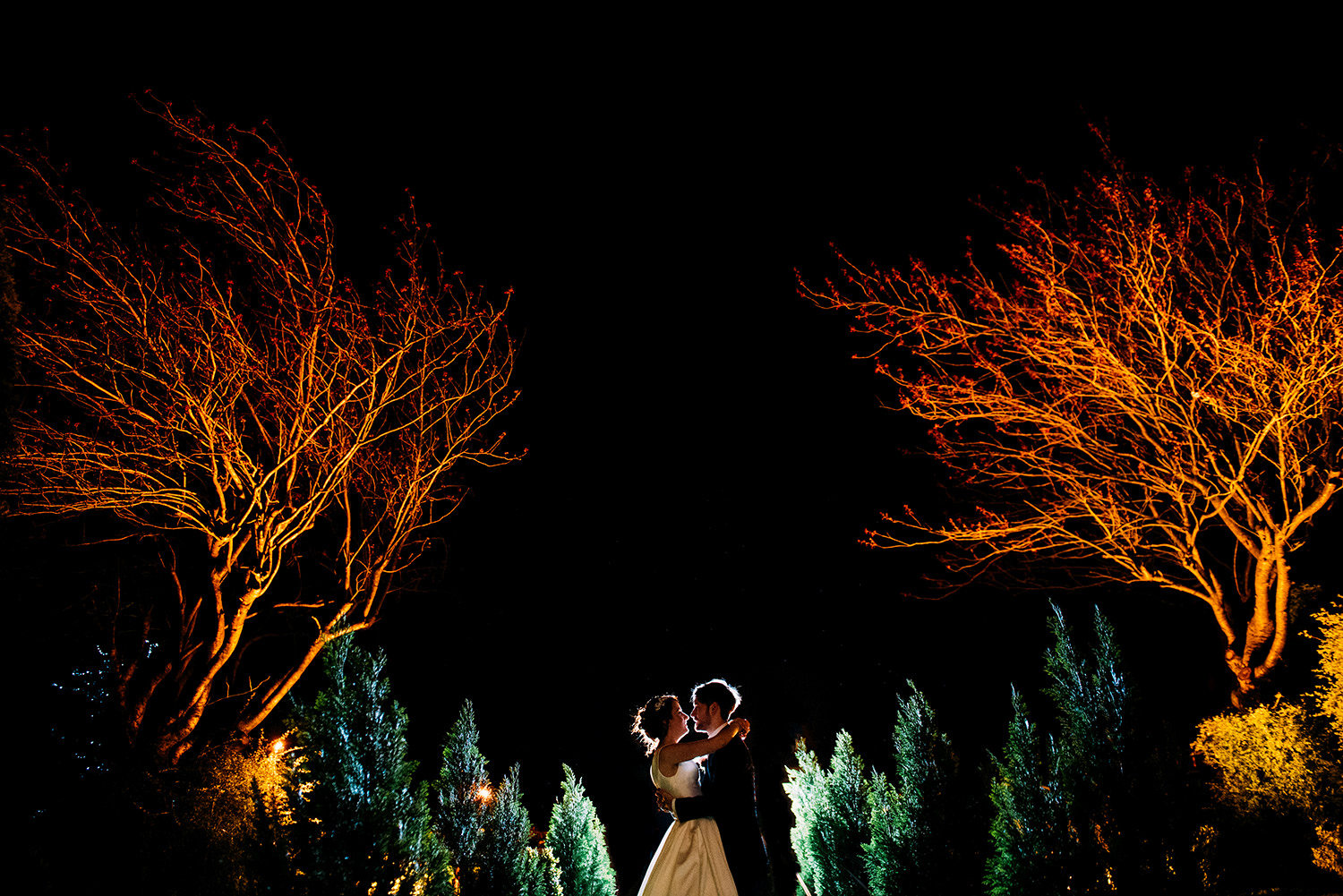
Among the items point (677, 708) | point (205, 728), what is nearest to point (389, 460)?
point (205, 728)

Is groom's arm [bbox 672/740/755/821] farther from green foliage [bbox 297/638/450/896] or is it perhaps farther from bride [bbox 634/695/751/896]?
green foliage [bbox 297/638/450/896]

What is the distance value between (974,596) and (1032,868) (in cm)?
933

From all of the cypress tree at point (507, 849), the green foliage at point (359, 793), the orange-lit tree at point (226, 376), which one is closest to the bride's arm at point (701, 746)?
the green foliage at point (359, 793)

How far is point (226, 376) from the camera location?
977cm

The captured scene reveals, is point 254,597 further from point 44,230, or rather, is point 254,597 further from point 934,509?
point 934,509

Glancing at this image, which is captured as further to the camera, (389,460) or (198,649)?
(389,460)

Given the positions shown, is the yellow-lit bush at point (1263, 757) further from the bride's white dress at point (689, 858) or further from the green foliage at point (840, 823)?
the bride's white dress at point (689, 858)

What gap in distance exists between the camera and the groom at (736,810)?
573cm

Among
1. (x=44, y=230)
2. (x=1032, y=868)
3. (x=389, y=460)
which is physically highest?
(x=44, y=230)

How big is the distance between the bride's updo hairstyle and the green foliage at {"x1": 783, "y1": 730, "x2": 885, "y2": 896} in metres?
3.98

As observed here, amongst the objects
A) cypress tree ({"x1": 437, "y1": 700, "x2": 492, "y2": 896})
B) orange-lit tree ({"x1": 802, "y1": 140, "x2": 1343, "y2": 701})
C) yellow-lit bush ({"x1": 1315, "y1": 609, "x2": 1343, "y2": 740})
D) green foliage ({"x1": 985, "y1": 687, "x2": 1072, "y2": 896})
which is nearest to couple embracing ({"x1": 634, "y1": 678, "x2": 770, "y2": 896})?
green foliage ({"x1": 985, "y1": 687, "x2": 1072, "y2": 896})

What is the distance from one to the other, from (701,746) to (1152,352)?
691 centimetres

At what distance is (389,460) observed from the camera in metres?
12.3

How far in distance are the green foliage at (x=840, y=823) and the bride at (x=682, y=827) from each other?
3806 millimetres
